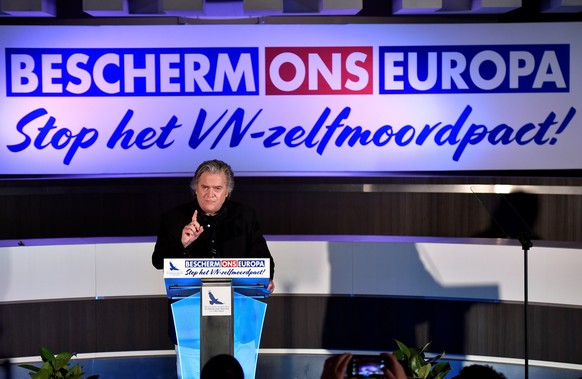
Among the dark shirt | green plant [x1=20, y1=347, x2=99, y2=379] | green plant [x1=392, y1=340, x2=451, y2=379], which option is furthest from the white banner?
the dark shirt

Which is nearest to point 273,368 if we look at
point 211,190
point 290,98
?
point 211,190

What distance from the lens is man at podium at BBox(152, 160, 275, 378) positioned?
3.49m

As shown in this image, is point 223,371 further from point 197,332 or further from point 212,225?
point 212,225

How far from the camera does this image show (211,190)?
3.48 meters

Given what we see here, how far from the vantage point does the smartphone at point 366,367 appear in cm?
233

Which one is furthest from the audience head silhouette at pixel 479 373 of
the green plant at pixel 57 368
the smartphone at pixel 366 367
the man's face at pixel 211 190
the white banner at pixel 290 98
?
the white banner at pixel 290 98

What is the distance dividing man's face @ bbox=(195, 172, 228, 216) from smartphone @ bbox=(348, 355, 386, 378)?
129 centimetres

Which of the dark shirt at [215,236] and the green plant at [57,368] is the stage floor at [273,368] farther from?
the dark shirt at [215,236]

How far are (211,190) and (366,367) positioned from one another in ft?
4.32

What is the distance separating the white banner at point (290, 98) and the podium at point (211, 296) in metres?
3.52

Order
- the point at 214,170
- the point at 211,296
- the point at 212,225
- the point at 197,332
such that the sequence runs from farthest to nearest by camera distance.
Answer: the point at 212,225 → the point at 214,170 → the point at 197,332 → the point at 211,296

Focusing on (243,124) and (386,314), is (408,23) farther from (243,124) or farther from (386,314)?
(386,314)

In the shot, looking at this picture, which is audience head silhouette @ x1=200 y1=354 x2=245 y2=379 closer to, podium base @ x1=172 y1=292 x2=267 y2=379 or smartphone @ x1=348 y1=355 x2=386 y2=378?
smartphone @ x1=348 y1=355 x2=386 y2=378

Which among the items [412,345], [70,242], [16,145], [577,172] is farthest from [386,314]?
[16,145]
